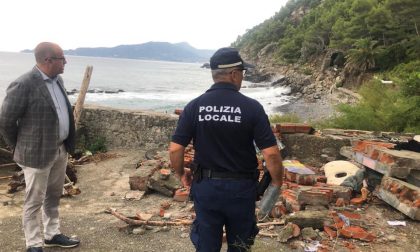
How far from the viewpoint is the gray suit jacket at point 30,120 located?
3.67 m

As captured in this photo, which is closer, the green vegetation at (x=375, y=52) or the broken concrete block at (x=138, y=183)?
the broken concrete block at (x=138, y=183)

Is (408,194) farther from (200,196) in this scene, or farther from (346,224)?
(200,196)

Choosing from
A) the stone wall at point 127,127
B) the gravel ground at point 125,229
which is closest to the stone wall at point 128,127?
the stone wall at point 127,127

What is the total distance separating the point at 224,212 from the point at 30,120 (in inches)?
81.2

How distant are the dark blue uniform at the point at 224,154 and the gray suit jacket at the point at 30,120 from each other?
1502mm

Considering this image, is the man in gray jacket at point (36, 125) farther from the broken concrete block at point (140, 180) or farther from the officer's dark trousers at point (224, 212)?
the broken concrete block at point (140, 180)

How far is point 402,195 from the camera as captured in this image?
4.72m

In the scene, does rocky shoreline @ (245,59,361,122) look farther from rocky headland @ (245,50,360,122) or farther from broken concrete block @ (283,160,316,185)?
broken concrete block @ (283,160,316,185)

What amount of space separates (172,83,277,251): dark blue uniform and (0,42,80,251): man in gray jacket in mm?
1511

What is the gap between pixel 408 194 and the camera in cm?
468

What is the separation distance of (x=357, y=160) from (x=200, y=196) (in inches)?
143

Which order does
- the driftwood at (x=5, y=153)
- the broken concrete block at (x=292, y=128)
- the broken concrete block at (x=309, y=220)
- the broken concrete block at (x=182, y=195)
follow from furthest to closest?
1. the driftwood at (x=5, y=153)
2. the broken concrete block at (x=292, y=128)
3. the broken concrete block at (x=182, y=195)
4. the broken concrete block at (x=309, y=220)

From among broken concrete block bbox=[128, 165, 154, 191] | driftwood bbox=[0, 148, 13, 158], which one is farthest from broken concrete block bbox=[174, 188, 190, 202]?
driftwood bbox=[0, 148, 13, 158]

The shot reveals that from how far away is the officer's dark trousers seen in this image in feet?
9.25
